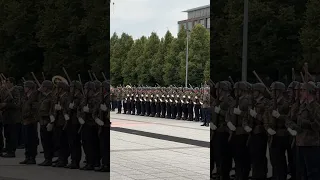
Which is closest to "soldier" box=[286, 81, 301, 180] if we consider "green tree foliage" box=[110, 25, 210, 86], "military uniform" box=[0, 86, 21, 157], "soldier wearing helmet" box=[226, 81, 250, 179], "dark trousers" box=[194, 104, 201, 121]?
"soldier wearing helmet" box=[226, 81, 250, 179]

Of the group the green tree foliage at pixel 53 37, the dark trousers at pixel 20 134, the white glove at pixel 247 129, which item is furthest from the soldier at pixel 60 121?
the white glove at pixel 247 129

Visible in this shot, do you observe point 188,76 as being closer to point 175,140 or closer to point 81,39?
point 175,140

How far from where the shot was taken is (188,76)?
148 feet

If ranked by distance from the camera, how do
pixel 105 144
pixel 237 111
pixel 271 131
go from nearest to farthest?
pixel 271 131, pixel 237 111, pixel 105 144

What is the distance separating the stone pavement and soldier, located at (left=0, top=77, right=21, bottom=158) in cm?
188

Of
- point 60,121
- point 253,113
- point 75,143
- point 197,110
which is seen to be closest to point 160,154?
point 60,121

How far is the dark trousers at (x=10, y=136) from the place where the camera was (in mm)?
10790

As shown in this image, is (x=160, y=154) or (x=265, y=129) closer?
(x=265, y=129)

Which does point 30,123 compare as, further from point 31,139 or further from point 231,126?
point 231,126

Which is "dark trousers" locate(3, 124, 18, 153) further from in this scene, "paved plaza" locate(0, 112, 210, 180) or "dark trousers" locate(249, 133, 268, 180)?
"dark trousers" locate(249, 133, 268, 180)

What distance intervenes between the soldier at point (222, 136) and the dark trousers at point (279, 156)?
51 cm

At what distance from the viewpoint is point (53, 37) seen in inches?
306

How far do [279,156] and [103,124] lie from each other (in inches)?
92.9

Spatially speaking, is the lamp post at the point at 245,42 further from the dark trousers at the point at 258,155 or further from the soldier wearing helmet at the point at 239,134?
the dark trousers at the point at 258,155
